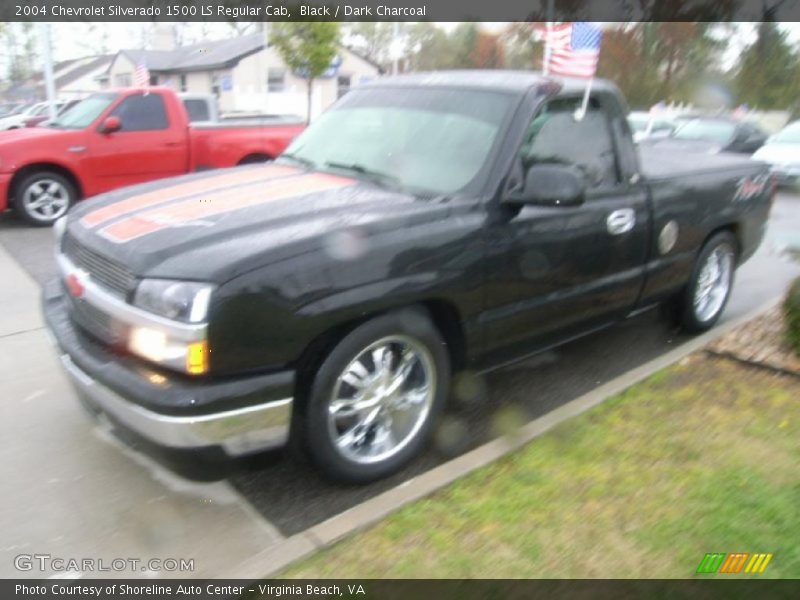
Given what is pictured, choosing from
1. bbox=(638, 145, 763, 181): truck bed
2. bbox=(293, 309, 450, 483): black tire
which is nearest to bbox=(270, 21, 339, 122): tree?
bbox=(638, 145, 763, 181): truck bed

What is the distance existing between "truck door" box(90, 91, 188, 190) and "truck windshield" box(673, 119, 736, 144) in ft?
34.2

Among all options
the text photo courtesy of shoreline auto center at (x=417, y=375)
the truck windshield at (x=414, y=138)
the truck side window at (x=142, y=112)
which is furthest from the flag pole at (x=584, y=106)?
the truck side window at (x=142, y=112)

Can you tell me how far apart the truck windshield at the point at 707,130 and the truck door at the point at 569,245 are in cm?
1176

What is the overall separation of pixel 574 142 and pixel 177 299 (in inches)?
97.3

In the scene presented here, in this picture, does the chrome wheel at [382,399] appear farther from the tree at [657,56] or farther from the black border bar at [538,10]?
the tree at [657,56]

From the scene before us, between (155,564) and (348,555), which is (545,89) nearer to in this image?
(348,555)

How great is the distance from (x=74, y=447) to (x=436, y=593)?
2069 millimetres

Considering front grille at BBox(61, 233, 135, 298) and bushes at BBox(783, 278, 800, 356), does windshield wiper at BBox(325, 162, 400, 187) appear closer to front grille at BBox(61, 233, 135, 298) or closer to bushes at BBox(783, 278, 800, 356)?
front grille at BBox(61, 233, 135, 298)

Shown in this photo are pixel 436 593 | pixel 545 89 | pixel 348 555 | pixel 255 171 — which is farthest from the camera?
pixel 255 171

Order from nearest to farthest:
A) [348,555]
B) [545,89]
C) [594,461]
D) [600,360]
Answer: [348,555] → [594,461] → [545,89] → [600,360]

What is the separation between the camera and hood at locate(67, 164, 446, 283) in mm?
Result: 2709

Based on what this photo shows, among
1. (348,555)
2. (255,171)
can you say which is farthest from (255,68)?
(348,555)

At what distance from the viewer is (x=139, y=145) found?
931 cm

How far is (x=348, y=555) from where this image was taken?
2.68m
